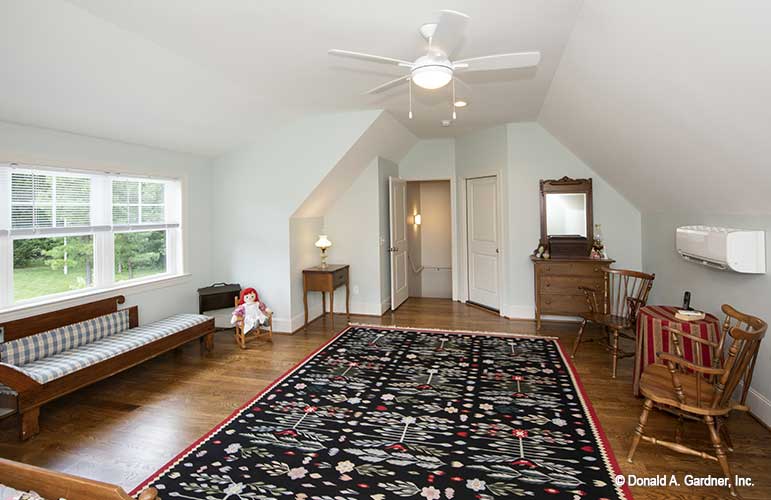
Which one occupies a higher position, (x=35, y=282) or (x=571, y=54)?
(x=571, y=54)

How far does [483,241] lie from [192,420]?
184 inches

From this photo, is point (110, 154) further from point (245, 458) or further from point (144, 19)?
point (245, 458)

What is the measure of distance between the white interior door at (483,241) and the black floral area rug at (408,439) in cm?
221

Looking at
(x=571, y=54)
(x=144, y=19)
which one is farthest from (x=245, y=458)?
(x=571, y=54)

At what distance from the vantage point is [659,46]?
2189 mm

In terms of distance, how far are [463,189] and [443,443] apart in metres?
4.66

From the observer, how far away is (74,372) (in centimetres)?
310

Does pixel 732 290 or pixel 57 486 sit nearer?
pixel 57 486

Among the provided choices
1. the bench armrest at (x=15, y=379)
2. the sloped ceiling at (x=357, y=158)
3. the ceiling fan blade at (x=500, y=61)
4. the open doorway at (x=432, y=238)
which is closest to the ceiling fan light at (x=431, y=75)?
the ceiling fan blade at (x=500, y=61)

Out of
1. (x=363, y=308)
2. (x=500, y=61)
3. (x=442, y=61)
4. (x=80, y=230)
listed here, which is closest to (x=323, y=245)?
(x=363, y=308)

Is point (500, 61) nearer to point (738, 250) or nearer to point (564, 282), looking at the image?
point (738, 250)

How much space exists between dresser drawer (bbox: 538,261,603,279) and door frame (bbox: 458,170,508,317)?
0.87 m

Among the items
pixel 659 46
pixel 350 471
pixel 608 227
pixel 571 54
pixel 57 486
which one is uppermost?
pixel 571 54

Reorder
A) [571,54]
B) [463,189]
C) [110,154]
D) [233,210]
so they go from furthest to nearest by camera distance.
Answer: [463,189]
[233,210]
[110,154]
[571,54]
